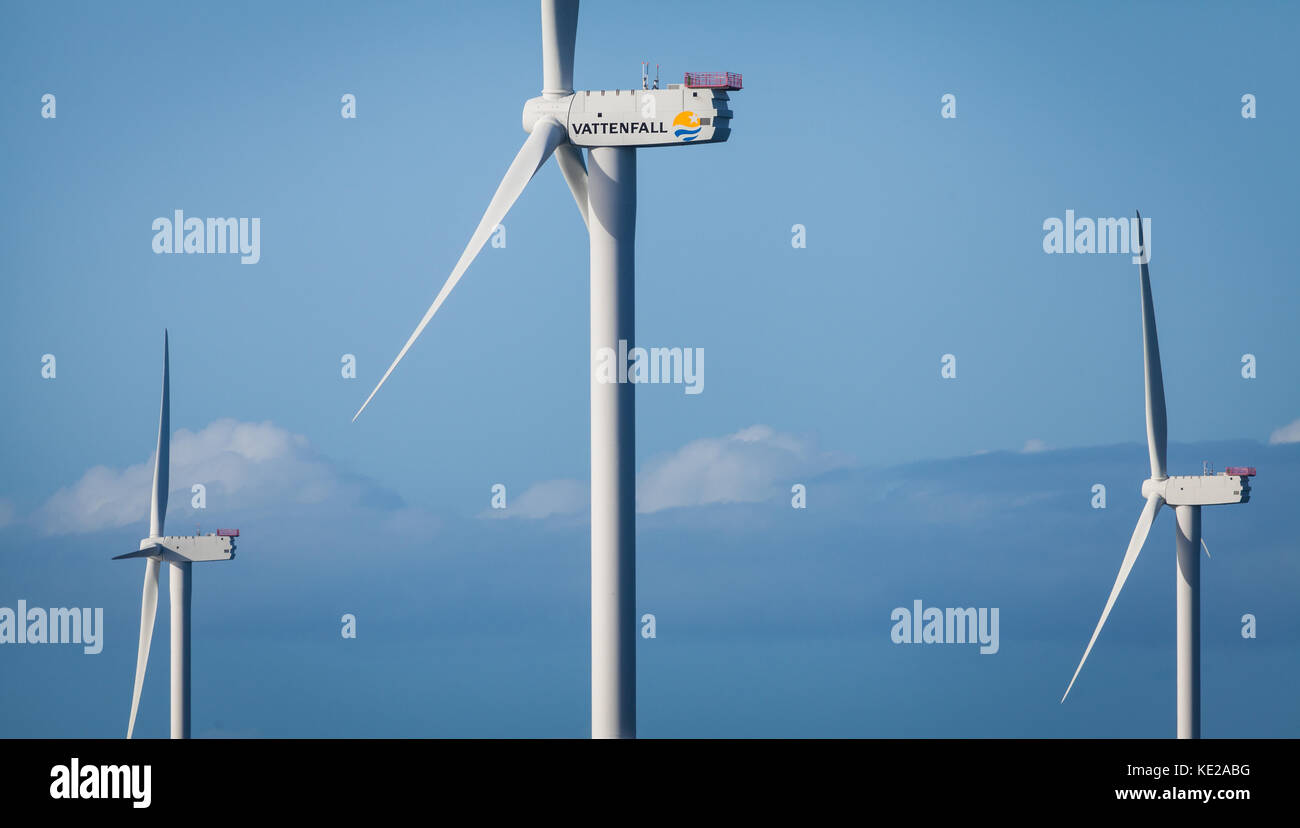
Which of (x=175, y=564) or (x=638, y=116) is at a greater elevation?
(x=638, y=116)

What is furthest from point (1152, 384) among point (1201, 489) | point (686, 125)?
point (686, 125)

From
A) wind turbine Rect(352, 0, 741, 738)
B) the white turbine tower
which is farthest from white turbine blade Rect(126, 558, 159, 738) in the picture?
wind turbine Rect(352, 0, 741, 738)

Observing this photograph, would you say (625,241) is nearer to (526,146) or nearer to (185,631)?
(526,146)

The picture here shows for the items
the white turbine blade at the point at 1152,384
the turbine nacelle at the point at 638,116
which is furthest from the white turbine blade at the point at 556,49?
the white turbine blade at the point at 1152,384

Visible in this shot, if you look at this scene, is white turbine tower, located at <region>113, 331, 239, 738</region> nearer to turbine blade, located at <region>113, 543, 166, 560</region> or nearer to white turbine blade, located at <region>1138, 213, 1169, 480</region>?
turbine blade, located at <region>113, 543, 166, 560</region>

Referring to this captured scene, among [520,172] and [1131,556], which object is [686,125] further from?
[1131,556]

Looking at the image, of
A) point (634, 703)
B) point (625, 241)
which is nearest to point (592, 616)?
point (634, 703)
